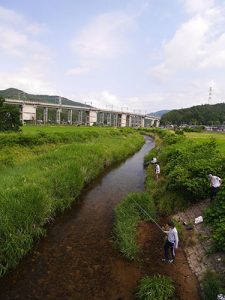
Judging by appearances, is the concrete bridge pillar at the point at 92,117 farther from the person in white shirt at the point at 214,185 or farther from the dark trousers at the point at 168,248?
the dark trousers at the point at 168,248

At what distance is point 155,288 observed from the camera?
383 inches

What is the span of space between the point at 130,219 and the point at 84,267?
175 inches

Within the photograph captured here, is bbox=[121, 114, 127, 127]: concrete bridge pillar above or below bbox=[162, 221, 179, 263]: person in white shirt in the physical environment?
above

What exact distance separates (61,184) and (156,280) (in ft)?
30.1

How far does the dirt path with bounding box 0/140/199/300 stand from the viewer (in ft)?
33.4

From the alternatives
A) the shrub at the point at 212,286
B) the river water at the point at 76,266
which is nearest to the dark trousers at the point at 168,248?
the river water at the point at 76,266

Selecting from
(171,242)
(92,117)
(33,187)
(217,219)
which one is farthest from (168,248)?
(92,117)

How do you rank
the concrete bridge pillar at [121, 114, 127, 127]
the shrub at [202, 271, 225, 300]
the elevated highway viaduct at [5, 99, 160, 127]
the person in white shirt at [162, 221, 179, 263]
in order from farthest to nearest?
the concrete bridge pillar at [121, 114, 127, 127] < the elevated highway viaduct at [5, 99, 160, 127] < the person in white shirt at [162, 221, 179, 263] < the shrub at [202, 271, 225, 300]

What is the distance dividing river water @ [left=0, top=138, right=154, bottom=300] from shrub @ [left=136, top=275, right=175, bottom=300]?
0.54 m

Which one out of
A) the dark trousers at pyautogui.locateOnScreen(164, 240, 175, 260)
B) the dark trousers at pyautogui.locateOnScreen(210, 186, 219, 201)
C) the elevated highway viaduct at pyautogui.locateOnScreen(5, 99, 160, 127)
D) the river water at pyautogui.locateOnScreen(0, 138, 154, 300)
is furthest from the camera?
the elevated highway viaduct at pyautogui.locateOnScreen(5, 99, 160, 127)

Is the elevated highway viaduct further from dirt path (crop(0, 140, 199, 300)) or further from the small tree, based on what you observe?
dirt path (crop(0, 140, 199, 300))

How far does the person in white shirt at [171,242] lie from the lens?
11.7 metres

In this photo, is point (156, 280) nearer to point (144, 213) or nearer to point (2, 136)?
point (144, 213)

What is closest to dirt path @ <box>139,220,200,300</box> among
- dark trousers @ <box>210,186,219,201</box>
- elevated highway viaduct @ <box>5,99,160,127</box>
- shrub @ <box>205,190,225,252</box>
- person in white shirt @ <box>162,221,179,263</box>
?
person in white shirt @ <box>162,221,179,263</box>
